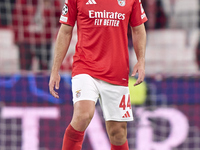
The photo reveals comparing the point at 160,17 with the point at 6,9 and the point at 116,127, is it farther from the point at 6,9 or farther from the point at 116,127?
the point at 116,127

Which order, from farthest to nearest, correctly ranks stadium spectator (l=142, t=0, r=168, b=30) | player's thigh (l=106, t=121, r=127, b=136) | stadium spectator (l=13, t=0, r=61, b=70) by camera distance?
stadium spectator (l=142, t=0, r=168, b=30) < stadium spectator (l=13, t=0, r=61, b=70) < player's thigh (l=106, t=121, r=127, b=136)

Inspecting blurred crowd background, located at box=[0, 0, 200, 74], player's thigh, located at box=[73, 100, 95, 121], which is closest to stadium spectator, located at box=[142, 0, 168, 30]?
blurred crowd background, located at box=[0, 0, 200, 74]

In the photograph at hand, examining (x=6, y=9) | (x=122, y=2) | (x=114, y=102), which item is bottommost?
(x=114, y=102)

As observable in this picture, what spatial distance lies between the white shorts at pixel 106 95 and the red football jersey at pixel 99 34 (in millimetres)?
49

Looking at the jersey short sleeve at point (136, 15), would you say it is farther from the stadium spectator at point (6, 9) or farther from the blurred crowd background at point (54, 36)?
the stadium spectator at point (6, 9)

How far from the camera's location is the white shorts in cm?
296

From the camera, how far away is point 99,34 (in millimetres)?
3018

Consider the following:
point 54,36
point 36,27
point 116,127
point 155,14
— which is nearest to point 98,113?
point 54,36

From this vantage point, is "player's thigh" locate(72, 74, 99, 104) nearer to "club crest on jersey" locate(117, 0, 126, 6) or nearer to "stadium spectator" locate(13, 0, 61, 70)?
"club crest on jersey" locate(117, 0, 126, 6)

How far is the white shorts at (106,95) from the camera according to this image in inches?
116

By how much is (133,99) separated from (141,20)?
6.66 feet

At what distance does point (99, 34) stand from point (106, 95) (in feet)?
1.56

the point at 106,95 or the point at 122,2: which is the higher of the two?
the point at 122,2

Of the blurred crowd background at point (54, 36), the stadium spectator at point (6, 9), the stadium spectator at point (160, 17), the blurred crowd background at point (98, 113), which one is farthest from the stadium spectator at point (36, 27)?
the stadium spectator at point (160, 17)
